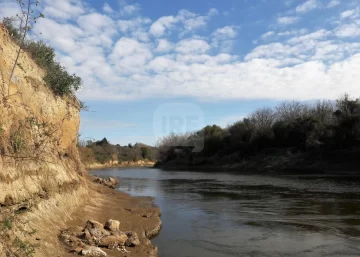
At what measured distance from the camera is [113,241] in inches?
384

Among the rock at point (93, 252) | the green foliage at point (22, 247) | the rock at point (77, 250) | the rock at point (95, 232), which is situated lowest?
the rock at point (93, 252)

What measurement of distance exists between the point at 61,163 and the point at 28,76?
11.9 ft

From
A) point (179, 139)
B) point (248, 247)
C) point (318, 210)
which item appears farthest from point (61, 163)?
point (179, 139)

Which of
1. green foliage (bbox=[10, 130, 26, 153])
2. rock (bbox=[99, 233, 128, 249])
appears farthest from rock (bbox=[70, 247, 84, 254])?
green foliage (bbox=[10, 130, 26, 153])

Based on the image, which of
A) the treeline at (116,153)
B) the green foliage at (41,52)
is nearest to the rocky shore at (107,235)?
the green foliage at (41,52)

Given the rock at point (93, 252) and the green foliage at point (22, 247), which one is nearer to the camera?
the green foliage at point (22, 247)

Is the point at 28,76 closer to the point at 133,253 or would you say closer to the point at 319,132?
the point at 133,253

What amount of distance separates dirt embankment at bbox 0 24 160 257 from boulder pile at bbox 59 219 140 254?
0.28 metres

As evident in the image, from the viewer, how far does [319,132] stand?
57.6 meters

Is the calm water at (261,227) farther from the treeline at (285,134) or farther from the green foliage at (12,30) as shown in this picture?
the treeline at (285,134)

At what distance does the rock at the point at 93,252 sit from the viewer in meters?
8.27

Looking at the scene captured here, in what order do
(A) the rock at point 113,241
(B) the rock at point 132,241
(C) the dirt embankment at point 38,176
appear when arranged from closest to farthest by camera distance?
(C) the dirt embankment at point 38,176 → (A) the rock at point 113,241 → (B) the rock at point 132,241

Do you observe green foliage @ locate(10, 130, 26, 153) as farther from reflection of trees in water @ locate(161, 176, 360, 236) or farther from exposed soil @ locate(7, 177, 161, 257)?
reflection of trees in water @ locate(161, 176, 360, 236)

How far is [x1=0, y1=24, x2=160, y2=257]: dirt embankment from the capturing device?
7931mm
